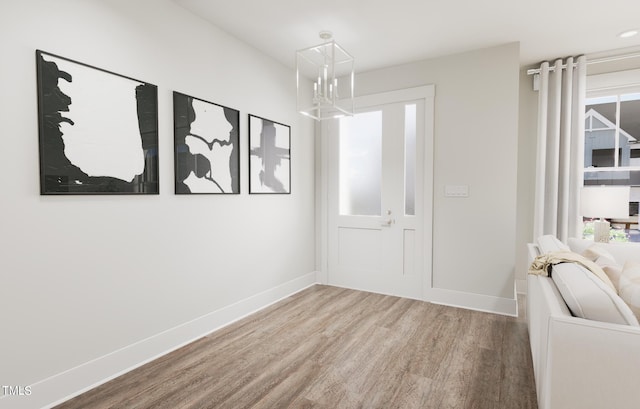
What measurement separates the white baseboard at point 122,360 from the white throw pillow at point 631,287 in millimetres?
2776

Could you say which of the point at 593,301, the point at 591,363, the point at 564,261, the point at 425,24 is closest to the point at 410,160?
the point at 425,24

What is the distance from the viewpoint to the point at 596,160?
12.3ft

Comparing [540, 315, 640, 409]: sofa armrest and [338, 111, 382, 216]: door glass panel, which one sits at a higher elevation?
[338, 111, 382, 216]: door glass panel

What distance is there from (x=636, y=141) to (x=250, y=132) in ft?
13.7

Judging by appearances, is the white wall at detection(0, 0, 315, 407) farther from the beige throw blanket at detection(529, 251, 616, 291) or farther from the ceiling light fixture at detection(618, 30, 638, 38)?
the ceiling light fixture at detection(618, 30, 638, 38)

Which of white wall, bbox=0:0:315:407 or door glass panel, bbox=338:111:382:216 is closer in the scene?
white wall, bbox=0:0:315:407

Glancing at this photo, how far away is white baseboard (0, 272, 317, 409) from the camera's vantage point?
1.81 m

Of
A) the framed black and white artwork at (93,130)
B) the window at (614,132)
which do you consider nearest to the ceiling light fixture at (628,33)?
the window at (614,132)

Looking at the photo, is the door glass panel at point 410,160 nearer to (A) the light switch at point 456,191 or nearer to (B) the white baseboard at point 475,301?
(A) the light switch at point 456,191

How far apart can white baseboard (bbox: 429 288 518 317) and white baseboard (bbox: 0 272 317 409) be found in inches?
76.8

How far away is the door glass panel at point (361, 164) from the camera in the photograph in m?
4.01

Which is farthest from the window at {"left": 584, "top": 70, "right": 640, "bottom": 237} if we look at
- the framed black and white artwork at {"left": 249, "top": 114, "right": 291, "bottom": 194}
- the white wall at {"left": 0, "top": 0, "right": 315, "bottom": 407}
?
the white wall at {"left": 0, "top": 0, "right": 315, "bottom": 407}

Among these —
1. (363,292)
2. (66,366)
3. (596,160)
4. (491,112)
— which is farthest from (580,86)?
(66,366)

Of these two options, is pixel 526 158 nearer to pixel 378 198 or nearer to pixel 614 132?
pixel 614 132
